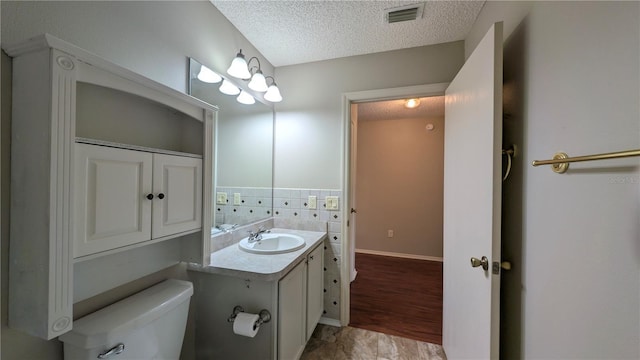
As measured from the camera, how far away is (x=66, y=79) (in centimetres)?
61

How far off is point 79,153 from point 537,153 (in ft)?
5.01

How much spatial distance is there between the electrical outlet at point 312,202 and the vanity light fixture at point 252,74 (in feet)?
2.94

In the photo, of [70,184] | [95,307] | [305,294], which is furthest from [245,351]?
[70,184]

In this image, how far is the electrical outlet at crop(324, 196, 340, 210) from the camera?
195cm

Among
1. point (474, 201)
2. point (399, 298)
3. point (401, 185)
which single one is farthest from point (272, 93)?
point (401, 185)

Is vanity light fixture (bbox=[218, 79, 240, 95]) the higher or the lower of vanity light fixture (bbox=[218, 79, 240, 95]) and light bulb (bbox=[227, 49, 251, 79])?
the lower

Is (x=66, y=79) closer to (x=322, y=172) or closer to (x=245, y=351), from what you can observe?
(x=245, y=351)

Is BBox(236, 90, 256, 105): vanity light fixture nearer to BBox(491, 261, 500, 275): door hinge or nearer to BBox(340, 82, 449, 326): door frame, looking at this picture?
BBox(340, 82, 449, 326): door frame

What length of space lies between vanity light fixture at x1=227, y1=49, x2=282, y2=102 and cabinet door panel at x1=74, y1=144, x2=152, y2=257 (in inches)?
35.5

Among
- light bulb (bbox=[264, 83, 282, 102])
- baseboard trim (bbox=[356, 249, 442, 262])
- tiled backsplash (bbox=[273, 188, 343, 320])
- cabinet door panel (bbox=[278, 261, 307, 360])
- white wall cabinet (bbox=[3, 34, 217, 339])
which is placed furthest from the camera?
baseboard trim (bbox=[356, 249, 442, 262])

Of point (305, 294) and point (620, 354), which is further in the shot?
point (305, 294)

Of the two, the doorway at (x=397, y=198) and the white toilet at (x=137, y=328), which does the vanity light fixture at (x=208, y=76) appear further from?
the doorway at (x=397, y=198)

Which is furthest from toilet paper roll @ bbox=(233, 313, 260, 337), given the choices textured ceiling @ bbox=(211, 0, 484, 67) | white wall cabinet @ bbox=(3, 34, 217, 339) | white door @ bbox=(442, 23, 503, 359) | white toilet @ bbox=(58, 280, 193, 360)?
textured ceiling @ bbox=(211, 0, 484, 67)

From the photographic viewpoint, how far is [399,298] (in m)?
2.43
